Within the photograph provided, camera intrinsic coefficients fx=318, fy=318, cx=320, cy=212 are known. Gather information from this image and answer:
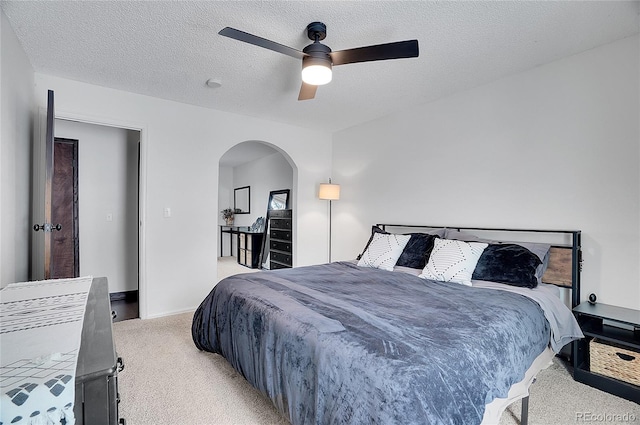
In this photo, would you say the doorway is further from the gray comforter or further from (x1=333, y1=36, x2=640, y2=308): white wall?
(x1=333, y1=36, x2=640, y2=308): white wall

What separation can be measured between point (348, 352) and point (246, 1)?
2.05m

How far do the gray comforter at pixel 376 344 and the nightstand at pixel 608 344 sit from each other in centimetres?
49

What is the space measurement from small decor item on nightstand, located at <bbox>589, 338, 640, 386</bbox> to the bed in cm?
17

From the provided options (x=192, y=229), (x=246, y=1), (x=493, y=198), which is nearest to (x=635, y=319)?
(x=493, y=198)

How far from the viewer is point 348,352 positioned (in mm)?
1325

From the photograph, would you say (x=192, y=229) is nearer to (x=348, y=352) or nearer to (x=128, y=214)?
(x=128, y=214)

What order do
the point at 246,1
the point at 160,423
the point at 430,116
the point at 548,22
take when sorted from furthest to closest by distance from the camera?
the point at 430,116
the point at 548,22
the point at 246,1
the point at 160,423

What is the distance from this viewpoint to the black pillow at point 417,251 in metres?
3.00

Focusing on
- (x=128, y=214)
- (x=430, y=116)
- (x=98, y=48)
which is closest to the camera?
(x=98, y=48)

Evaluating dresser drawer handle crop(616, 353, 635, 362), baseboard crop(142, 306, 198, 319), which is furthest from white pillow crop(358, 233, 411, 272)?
baseboard crop(142, 306, 198, 319)

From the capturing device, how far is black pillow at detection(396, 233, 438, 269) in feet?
9.83

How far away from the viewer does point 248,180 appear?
303 inches

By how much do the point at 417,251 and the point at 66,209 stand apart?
4098 mm

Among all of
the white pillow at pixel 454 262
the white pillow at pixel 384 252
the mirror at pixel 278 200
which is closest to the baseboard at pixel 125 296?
the mirror at pixel 278 200
